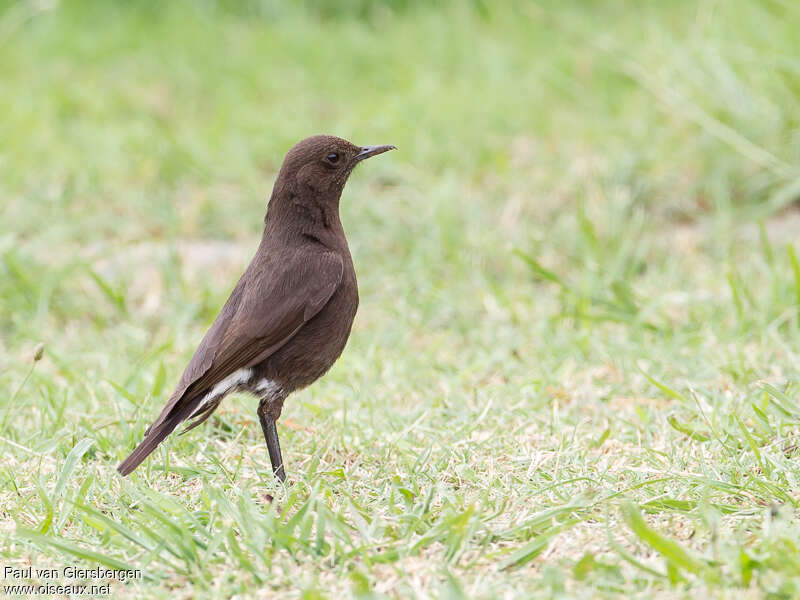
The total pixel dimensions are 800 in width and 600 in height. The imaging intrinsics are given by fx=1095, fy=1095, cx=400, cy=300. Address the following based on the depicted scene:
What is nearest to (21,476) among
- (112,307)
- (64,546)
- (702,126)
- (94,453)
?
(94,453)

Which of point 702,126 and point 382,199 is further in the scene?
point 382,199

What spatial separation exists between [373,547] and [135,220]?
4.05 meters

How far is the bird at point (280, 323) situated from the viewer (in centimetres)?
348

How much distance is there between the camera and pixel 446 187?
635 cm

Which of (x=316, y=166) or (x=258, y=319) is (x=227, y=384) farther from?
(x=316, y=166)

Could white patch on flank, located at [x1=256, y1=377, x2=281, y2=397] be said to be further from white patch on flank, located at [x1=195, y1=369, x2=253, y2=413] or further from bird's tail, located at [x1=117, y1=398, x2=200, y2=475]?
bird's tail, located at [x1=117, y1=398, x2=200, y2=475]

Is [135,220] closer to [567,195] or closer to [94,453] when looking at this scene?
[567,195]

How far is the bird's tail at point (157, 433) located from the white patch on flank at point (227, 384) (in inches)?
1.8

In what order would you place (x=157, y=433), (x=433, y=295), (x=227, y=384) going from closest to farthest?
(x=157, y=433)
(x=227, y=384)
(x=433, y=295)

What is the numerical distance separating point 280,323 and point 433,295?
6.54ft

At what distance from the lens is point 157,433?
3320mm

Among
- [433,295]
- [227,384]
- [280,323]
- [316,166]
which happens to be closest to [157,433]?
[227,384]

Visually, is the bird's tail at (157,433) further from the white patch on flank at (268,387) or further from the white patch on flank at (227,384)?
the white patch on flank at (268,387)

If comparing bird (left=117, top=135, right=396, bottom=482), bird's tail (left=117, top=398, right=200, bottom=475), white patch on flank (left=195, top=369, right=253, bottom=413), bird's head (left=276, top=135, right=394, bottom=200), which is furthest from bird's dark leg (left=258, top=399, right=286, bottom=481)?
bird's head (left=276, top=135, right=394, bottom=200)
